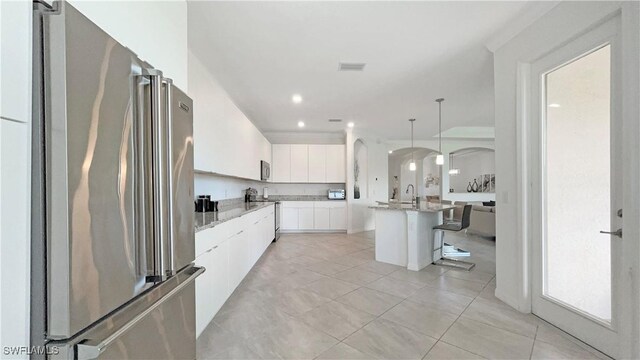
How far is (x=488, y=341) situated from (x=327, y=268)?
2176 millimetres

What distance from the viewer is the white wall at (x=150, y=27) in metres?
1.06

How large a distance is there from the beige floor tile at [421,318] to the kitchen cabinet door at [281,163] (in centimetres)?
475

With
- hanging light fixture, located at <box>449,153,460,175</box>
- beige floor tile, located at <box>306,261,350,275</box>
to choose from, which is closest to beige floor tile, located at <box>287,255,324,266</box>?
beige floor tile, located at <box>306,261,350,275</box>

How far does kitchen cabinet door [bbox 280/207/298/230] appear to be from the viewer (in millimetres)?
6598

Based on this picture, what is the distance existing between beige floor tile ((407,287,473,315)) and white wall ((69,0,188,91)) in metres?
2.91

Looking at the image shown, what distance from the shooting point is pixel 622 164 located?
1687 mm

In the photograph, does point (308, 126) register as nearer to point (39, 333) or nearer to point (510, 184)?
point (510, 184)

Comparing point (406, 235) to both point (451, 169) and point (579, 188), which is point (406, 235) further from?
point (451, 169)

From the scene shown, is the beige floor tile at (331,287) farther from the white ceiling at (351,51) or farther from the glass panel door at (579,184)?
the white ceiling at (351,51)

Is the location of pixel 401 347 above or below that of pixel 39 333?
below

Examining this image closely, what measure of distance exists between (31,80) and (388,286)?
3304 millimetres

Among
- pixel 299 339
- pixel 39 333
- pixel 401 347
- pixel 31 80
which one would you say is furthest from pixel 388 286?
pixel 31 80

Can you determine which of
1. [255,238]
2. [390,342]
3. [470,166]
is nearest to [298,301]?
[390,342]

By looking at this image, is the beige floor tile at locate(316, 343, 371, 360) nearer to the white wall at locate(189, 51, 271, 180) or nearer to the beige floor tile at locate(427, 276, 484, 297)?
the beige floor tile at locate(427, 276, 484, 297)
